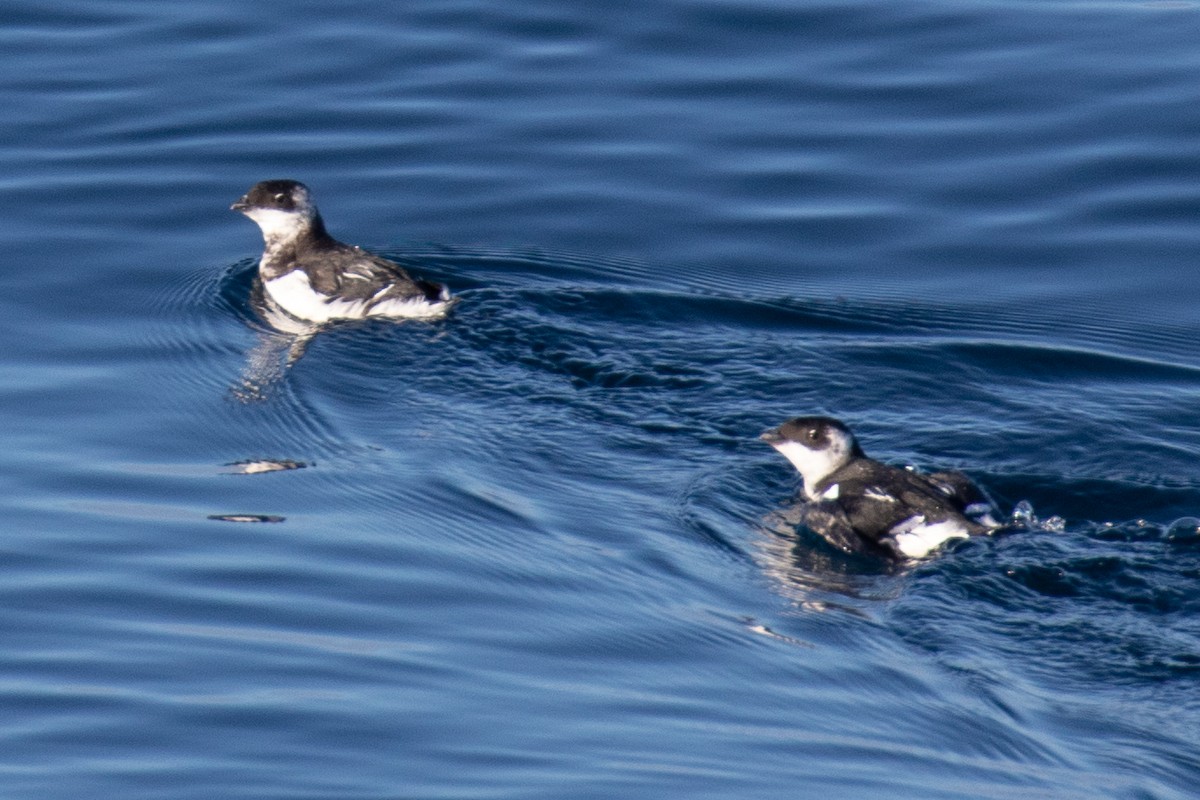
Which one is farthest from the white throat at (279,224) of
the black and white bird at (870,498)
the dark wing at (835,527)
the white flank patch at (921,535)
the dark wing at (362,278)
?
the white flank patch at (921,535)

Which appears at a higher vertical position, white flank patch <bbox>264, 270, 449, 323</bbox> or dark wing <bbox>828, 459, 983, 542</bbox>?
white flank patch <bbox>264, 270, 449, 323</bbox>

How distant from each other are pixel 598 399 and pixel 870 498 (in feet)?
6.10

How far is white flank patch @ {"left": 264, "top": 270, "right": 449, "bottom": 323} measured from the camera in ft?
39.8

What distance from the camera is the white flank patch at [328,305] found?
12125 millimetres

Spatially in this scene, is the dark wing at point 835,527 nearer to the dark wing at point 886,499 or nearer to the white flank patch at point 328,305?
the dark wing at point 886,499

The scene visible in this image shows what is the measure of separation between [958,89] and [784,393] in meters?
→ 6.07

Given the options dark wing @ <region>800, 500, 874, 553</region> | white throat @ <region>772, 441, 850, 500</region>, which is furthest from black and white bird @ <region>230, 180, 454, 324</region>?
dark wing @ <region>800, 500, 874, 553</region>

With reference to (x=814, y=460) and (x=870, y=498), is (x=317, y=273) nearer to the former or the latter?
(x=814, y=460)

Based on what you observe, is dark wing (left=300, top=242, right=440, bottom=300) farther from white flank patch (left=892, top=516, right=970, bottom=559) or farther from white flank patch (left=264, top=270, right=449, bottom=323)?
white flank patch (left=892, top=516, right=970, bottom=559)

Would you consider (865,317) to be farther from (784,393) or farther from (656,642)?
(656,642)

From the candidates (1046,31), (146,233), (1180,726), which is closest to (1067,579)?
(1180,726)

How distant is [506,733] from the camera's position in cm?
665

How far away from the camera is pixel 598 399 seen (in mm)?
10797

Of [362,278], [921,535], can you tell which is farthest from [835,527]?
[362,278]
